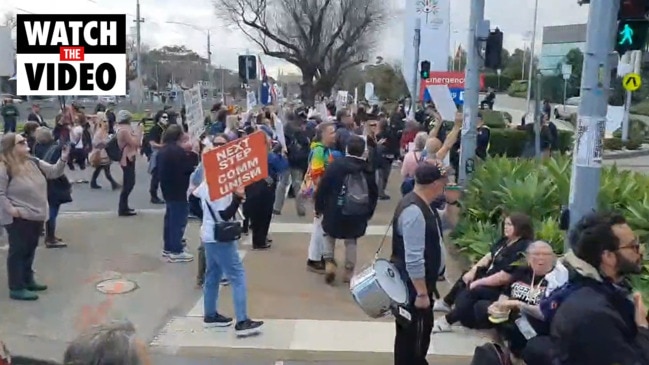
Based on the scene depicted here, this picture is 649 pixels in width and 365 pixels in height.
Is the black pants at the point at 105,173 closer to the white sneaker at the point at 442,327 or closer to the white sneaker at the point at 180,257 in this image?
A: the white sneaker at the point at 180,257

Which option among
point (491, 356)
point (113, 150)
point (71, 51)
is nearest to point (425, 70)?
point (113, 150)

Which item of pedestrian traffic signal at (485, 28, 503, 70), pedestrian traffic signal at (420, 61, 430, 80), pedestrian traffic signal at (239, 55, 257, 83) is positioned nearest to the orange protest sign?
pedestrian traffic signal at (485, 28, 503, 70)

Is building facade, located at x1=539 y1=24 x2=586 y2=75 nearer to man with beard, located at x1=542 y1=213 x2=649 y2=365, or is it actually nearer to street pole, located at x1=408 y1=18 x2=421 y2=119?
street pole, located at x1=408 y1=18 x2=421 y2=119

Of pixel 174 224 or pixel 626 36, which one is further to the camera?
pixel 174 224

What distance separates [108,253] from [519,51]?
8742cm

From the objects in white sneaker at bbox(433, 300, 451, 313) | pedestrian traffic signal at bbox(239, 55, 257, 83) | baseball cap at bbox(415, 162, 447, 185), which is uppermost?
pedestrian traffic signal at bbox(239, 55, 257, 83)

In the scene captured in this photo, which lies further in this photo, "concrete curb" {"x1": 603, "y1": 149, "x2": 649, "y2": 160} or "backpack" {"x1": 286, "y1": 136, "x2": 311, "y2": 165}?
"concrete curb" {"x1": 603, "y1": 149, "x2": 649, "y2": 160}

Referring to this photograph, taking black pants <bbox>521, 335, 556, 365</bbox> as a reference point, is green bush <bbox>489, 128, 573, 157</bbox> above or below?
below

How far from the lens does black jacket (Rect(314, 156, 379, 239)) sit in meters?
8.09

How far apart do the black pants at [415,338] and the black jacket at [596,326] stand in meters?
1.83

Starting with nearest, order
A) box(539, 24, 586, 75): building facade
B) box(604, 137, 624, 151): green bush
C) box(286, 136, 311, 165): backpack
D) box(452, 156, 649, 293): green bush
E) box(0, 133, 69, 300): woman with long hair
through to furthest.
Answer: box(0, 133, 69, 300): woman with long hair
box(452, 156, 649, 293): green bush
box(286, 136, 311, 165): backpack
box(604, 137, 624, 151): green bush
box(539, 24, 586, 75): building facade

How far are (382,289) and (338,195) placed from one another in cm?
319

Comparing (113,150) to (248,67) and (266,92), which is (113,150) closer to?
(266,92)

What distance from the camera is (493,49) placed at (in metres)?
12.5
